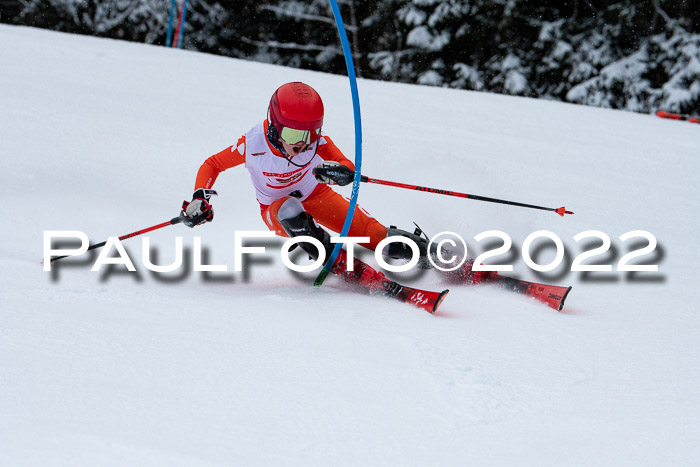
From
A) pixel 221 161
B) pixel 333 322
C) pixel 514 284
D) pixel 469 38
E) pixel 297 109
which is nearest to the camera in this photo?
pixel 333 322

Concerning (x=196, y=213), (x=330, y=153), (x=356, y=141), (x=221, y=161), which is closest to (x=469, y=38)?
(x=330, y=153)

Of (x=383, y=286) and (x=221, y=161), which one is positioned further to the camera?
(x=221, y=161)

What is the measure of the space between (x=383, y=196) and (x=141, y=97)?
2933mm

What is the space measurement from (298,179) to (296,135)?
41 centimetres

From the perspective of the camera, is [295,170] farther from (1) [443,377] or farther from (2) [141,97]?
(2) [141,97]

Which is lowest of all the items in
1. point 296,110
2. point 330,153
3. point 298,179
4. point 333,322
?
point 333,322

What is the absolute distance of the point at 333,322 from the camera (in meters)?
2.73

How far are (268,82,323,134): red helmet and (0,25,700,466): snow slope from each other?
0.83 m

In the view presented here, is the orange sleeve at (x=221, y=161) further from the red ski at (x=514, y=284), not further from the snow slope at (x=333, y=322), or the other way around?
the red ski at (x=514, y=284)

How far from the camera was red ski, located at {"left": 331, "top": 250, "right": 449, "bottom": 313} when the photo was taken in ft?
10.0

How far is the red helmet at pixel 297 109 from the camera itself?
10.8ft

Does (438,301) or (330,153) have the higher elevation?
(330,153)

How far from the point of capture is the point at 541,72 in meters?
14.8

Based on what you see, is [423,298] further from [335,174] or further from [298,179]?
[298,179]
